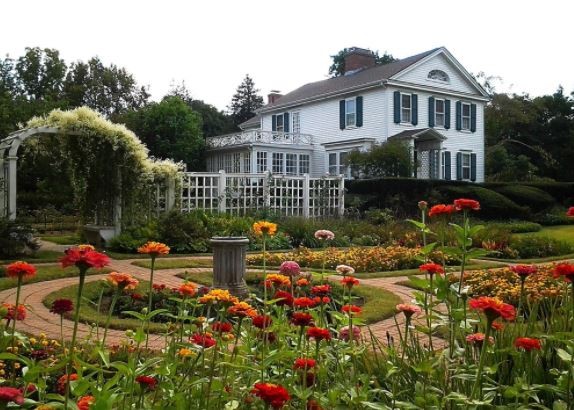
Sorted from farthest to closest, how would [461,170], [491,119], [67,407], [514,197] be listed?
[491,119] → [461,170] → [514,197] → [67,407]

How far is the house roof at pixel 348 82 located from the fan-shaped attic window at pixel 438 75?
36.1 inches

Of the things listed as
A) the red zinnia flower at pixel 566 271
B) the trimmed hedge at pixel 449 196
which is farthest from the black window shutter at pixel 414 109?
the red zinnia flower at pixel 566 271

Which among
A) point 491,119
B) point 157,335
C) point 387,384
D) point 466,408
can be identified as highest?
point 491,119

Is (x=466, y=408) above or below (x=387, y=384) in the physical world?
above

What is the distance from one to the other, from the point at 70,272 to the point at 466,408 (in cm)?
734

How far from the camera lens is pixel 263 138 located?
26812mm

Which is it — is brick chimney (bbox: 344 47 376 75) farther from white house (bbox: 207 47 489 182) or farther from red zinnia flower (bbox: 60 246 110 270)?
red zinnia flower (bbox: 60 246 110 270)

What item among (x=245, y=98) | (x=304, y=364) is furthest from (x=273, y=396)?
(x=245, y=98)

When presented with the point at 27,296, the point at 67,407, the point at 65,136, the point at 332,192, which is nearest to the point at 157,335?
the point at 27,296

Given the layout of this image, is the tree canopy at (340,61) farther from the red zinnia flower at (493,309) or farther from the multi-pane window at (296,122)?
the red zinnia flower at (493,309)

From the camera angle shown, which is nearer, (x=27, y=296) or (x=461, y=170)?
(x=27, y=296)

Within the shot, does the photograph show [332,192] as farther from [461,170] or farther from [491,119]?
[491,119]

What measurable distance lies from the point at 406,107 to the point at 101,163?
54.3 feet

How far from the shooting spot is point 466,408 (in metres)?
1.71
